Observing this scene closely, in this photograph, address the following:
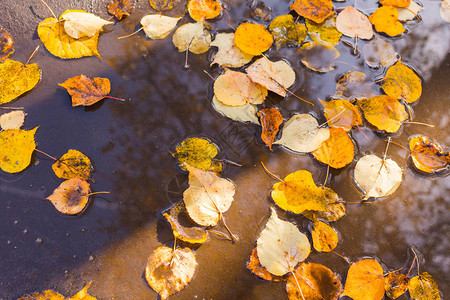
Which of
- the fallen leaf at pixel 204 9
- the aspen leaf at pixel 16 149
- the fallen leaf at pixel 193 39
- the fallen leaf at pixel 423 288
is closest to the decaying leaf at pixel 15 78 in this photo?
the aspen leaf at pixel 16 149

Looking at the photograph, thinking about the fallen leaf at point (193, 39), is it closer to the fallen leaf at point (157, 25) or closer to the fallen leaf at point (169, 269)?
the fallen leaf at point (157, 25)

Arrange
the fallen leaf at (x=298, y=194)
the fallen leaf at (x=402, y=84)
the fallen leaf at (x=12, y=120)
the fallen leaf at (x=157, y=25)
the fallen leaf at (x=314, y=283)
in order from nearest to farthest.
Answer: the fallen leaf at (x=314, y=283) < the fallen leaf at (x=298, y=194) < the fallen leaf at (x=12, y=120) < the fallen leaf at (x=402, y=84) < the fallen leaf at (x=157, y=25)

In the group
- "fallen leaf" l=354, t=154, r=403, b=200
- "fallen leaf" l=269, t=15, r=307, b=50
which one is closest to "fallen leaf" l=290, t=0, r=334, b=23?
"fallen leaf" l=269, t=15, r=307, b=50

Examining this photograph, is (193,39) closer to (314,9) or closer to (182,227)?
(314,9)

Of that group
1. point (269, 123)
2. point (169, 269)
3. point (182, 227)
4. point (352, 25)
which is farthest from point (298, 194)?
point (352, 25)

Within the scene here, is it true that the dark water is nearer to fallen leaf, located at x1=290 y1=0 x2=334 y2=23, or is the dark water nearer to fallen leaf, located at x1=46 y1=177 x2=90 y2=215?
fallen leaf, located at x1=46 y1=177 x2=90 y2=215

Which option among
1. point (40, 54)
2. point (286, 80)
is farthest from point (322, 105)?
point (40, 54)
